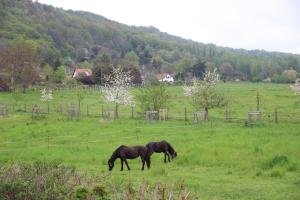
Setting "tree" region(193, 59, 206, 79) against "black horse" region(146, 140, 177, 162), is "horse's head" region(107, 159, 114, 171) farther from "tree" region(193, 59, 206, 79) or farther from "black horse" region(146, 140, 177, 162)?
"tree" region(193, 59, 206, 79)

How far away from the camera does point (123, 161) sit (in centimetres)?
2155

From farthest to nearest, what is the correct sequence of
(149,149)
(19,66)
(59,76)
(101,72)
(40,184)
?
(59,76) → (101,72) → (19,66) → (149,149) → (40,184)

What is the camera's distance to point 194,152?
2262 cm

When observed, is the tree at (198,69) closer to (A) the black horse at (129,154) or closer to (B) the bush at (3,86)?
(B) the bush at (3,86)

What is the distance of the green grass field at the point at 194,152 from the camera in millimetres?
16031

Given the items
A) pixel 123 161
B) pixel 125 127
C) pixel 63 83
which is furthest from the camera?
pixel 63 83

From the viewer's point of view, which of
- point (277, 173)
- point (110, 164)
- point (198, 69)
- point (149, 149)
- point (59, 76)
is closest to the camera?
point (277, 173)

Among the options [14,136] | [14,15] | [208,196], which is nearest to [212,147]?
[208,196]

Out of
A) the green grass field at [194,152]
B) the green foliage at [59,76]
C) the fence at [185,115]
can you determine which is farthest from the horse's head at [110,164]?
the green foliage at [59,76]

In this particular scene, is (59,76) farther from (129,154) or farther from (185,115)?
(129,154)

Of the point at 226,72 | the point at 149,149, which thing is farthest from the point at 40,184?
the point at 226,72

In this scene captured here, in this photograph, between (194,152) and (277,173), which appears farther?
(194,152)

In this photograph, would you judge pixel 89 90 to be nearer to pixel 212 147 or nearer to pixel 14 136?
pixel 14 136

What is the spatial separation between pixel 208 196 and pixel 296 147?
997 cm
